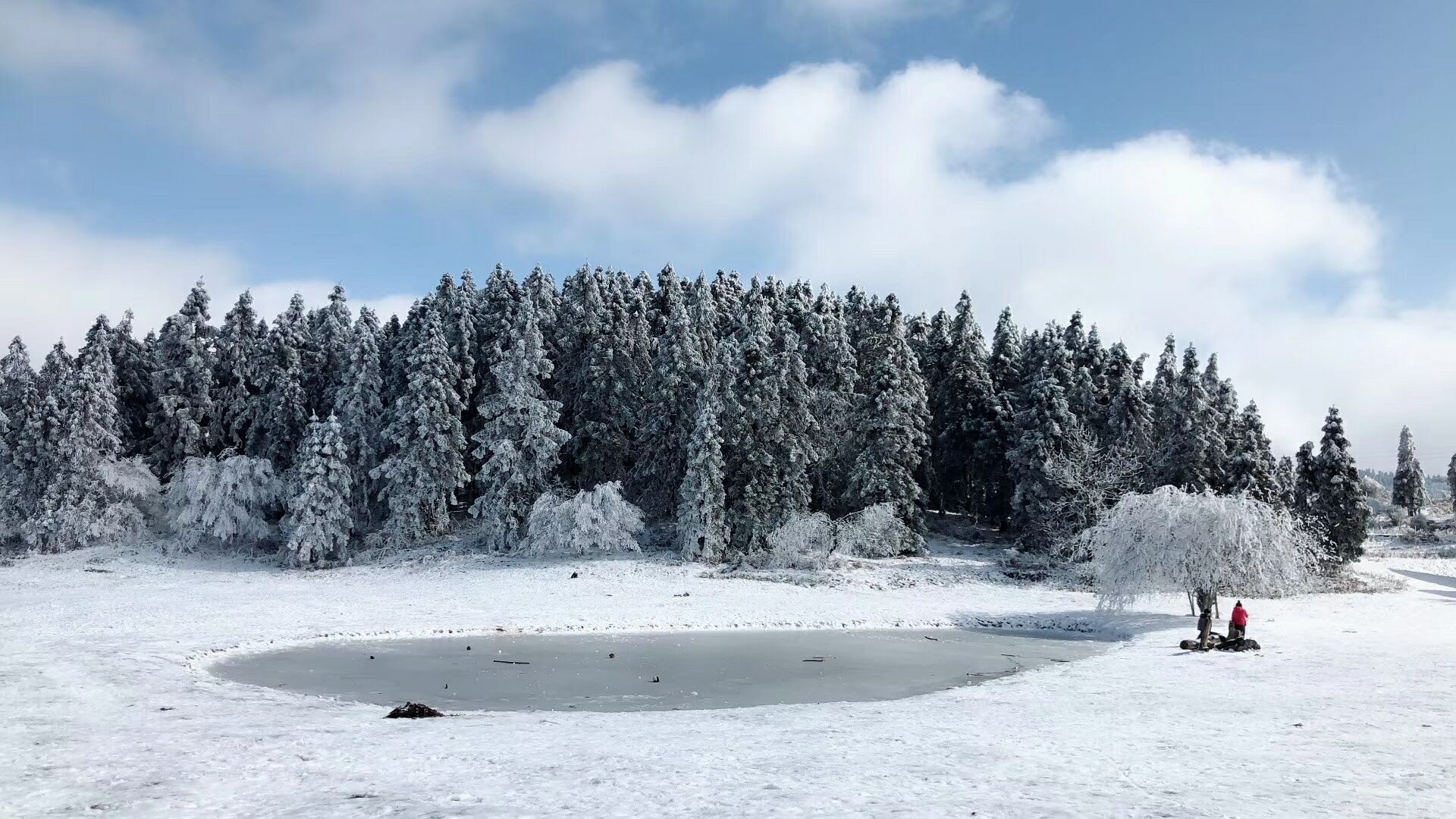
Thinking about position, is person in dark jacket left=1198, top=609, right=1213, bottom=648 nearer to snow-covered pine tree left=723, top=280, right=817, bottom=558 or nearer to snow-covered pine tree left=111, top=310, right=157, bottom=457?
snow-covered pine tree left=723, top=280, right=817, bottom=558

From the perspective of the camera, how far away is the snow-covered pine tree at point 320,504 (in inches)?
2005

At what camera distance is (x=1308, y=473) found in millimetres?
65000

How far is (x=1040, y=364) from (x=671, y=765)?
191 ft

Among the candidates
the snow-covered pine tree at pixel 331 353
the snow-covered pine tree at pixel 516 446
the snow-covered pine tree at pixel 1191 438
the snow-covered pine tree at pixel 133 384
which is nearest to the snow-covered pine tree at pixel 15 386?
the snow-covered pine tree at pixel 133 384

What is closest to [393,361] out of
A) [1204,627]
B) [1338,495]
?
[1204,627]

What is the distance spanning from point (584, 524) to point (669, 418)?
1059 centimetres

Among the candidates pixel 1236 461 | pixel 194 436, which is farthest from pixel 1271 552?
pixel 194 436

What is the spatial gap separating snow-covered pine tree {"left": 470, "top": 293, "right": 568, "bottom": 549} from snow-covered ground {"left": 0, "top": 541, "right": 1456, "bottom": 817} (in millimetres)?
23744

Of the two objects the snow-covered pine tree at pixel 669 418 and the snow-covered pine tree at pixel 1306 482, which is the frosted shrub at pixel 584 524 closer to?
the snow-covered pine tree at pixel 669 418

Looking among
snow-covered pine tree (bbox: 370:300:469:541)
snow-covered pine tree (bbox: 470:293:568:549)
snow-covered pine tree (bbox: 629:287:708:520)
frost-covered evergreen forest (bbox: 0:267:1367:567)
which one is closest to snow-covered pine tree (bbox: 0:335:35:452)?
frost-covered evergreen forest (bbox: 0:267:1367:567)

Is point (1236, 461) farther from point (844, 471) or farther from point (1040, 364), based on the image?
point (844, 471)

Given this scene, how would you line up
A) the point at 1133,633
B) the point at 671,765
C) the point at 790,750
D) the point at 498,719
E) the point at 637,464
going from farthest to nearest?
the point at 637,464
the point at 1133,633
the point at 498,719
the point at 790,750
the point at 671,765

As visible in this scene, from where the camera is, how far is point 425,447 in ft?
180

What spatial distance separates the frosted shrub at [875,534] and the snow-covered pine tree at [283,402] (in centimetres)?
3814
